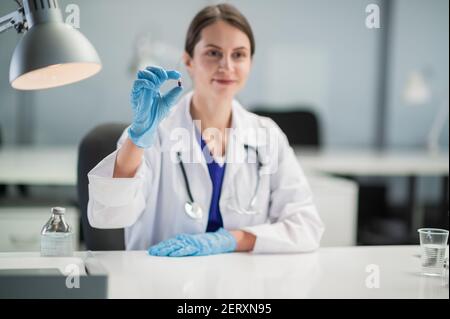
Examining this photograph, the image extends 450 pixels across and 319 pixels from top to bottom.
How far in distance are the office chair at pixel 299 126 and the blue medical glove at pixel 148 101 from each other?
265 cm

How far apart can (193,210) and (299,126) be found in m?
→ 2.48

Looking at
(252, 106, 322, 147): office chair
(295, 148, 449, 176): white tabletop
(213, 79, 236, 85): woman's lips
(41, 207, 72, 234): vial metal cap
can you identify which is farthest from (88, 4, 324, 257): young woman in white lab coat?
(252, 106, 322, 147): office chair

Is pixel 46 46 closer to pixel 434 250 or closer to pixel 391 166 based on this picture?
pixel 434 250

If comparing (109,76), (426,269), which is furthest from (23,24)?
(109,76)

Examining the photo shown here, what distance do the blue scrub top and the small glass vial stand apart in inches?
16.0

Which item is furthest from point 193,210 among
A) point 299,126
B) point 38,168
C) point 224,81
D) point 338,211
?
point 299,126

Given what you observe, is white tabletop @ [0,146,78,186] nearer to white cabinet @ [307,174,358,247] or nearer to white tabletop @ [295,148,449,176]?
white cabinet @ [307,174,358,247]

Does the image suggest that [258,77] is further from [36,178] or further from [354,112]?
[36,178]

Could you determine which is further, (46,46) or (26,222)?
(26,222)

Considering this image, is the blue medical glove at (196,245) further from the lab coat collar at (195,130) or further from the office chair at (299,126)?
the office chair at (299,126)

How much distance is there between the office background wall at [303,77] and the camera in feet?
13.3

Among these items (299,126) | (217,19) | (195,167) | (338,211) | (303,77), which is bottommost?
(338,211)

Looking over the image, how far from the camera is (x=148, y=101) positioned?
50.1 inches

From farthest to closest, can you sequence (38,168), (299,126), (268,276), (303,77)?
(303,77)
(299,126)
(38,168)
(268,276)
